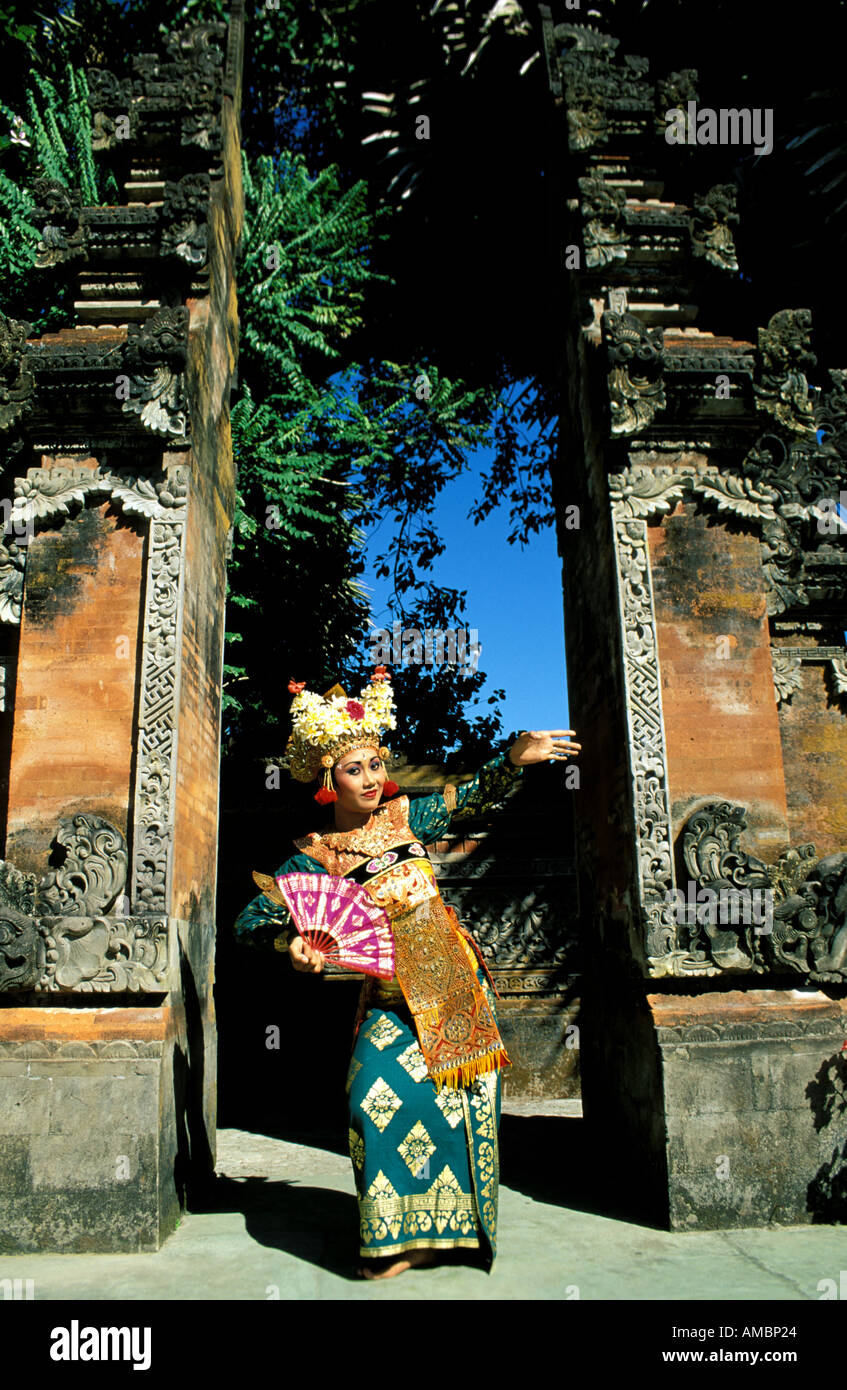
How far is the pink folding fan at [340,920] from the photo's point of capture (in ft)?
14.1

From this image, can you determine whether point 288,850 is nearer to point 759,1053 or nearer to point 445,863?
point 445,863

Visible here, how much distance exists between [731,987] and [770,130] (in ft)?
32.9

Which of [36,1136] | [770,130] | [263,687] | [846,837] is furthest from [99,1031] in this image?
[770,130]

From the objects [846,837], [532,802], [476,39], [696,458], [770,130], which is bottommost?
[846,837]

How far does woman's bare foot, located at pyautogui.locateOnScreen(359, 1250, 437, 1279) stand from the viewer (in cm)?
408

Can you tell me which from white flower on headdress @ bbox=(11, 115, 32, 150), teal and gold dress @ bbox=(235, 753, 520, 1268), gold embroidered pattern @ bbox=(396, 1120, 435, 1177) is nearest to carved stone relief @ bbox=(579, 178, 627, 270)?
teal and gold dress @ bbox=(235, 753, 520, 1268)

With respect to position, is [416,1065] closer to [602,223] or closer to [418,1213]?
[418,1213]

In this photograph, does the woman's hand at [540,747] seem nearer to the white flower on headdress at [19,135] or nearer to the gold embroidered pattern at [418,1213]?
the gold embroidered pattern at [418,1213]

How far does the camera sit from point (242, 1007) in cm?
931

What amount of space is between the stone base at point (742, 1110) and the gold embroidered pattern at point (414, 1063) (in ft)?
4.37

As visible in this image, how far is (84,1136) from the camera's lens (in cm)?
462

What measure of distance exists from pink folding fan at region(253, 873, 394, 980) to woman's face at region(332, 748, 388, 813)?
487 millimetres

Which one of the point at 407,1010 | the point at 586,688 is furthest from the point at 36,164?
the point at 407,1010

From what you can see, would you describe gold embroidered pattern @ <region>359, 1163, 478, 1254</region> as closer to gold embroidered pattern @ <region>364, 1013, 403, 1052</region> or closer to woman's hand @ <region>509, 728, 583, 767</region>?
gold embroidered pattern @ <region>364, 1013, 403, 1052</region>
